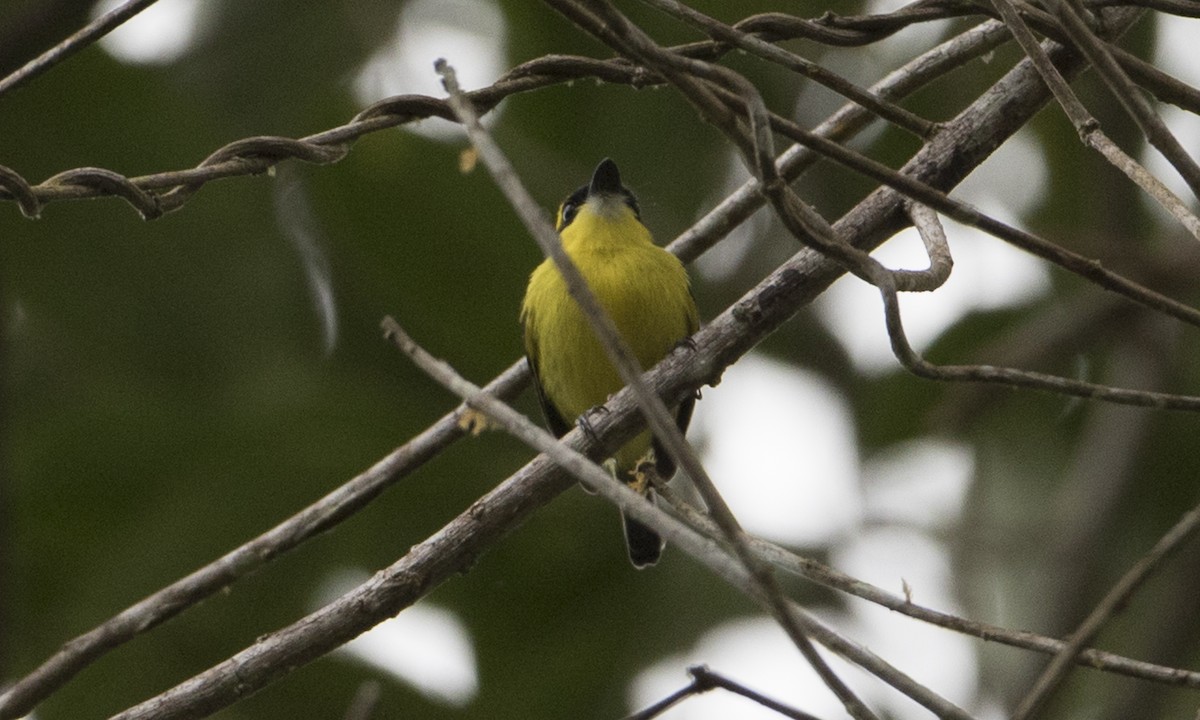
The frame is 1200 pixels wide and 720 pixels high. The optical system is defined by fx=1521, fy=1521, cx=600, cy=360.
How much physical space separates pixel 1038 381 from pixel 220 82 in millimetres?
4759

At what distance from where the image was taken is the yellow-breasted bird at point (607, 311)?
428cm

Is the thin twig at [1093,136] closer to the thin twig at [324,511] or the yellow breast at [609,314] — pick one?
the thin twig at [324,511]

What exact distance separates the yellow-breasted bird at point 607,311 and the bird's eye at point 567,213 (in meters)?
0.09

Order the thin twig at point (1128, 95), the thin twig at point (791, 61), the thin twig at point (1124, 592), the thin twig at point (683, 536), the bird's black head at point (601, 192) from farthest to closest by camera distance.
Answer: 1. the bird's black head at point (601, 192)
2. the thin twig at point (791, 61)
3. the thin twig at point (1128, 95)
4. the thin twig at point (683, 536)
5. the thin twig at point (1124, 592)

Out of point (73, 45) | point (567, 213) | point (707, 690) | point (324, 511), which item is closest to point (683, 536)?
point (707, 690)

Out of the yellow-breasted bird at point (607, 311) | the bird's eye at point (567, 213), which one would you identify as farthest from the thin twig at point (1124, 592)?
the bird's eye at point (567, 213)

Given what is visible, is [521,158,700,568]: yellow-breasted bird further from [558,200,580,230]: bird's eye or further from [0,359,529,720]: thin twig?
[0,359,529,720]: thin twig

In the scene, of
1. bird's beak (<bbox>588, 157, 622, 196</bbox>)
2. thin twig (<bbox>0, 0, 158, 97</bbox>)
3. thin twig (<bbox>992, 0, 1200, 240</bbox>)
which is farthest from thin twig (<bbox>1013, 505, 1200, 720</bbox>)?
bird's beak (<bbox>588, 157, 622, 196</bbox>)

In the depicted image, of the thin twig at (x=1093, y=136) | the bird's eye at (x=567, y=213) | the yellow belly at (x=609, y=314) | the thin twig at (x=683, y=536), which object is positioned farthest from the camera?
the bird's eye at (x=567, y=213)

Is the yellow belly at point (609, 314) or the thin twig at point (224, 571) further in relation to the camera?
the yellow belly at point (609, 314)

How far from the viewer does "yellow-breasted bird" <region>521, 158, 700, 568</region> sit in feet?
14.0

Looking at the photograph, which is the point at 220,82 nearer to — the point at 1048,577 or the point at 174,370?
the point at 174,370

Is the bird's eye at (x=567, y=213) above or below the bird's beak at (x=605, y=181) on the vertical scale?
above

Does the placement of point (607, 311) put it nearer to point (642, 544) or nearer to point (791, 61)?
point (642, 544)
